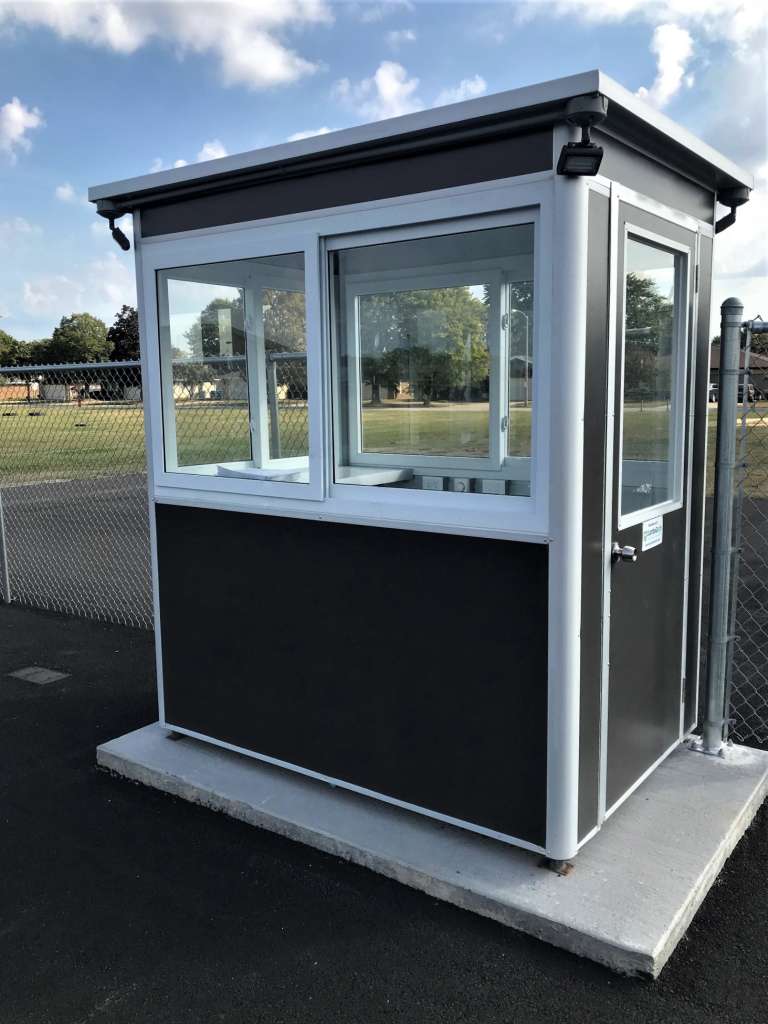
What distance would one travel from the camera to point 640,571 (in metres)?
3.04

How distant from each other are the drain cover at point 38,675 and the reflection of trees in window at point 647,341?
148 inches

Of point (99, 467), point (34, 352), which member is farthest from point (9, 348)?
point (99, 467)

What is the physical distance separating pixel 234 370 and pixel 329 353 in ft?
2.98

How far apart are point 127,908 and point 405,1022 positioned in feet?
3.46

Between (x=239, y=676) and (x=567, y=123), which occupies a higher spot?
(x=567, y=123)

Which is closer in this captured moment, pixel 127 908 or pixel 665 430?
pixel 127 908

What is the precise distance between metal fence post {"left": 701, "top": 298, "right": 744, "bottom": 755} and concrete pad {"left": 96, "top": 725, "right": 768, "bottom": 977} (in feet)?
1.00

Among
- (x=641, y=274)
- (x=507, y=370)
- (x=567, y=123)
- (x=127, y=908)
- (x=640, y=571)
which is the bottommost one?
(x=127, y=908)

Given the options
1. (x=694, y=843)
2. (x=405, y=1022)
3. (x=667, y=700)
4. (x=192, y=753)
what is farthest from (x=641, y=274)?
(x=192, y=753)

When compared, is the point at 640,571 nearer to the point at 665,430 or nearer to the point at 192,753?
the point at 665,430

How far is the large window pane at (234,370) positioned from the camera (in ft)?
11.3

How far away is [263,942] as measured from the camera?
256 cm

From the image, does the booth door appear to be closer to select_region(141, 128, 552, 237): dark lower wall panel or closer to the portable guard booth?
the portable guard booth

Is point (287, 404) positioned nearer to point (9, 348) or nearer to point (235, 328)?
point (235, 328)
